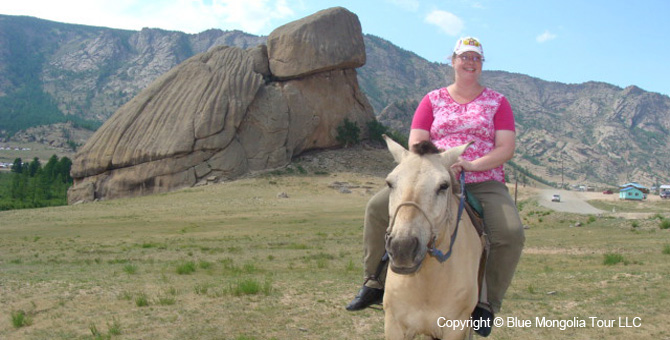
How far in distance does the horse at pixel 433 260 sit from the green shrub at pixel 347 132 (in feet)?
179

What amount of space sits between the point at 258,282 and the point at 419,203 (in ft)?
23.9

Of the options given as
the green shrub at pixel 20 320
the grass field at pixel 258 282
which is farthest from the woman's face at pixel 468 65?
the green shrub at pixel 20 320

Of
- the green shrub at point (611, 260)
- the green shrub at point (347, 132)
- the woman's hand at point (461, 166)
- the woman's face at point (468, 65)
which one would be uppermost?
the green shrub at point (347, 132)

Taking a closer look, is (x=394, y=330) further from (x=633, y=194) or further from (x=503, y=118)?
(x=633, y=194)

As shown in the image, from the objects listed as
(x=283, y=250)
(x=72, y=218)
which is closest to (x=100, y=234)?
(x=72, y=218)

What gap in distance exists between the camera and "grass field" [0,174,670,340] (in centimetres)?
739

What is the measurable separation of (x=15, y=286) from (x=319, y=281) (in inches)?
246

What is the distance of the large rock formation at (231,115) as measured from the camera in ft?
151

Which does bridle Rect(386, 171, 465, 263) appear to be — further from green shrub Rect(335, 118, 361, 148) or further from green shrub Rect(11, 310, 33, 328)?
green shrub Rect(335, 118, 361, 148)

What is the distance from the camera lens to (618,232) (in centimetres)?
2305

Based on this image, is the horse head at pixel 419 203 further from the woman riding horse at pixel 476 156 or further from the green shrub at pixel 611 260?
the green shrub at pixel 611 260

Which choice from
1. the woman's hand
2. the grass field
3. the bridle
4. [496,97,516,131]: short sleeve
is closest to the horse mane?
the woman's hand

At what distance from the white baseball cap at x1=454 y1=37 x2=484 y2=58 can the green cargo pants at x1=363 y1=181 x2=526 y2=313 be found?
1272 millimetres

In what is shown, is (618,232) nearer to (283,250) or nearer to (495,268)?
(283,250)
